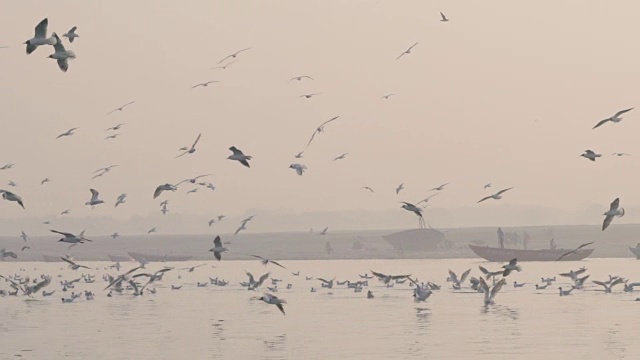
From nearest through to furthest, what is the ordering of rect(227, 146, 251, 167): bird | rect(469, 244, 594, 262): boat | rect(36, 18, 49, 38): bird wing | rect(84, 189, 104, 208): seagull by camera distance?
rect(36, 18, 49, 38): bird wing
rect(227, 146, 251, 167): bird
rect(84, 189, 104, 208): seagull
rect(469, 244, 594, 262): boat

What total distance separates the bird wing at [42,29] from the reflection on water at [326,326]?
11854 millimetres

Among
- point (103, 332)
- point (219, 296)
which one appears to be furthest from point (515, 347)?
point (219, 296)

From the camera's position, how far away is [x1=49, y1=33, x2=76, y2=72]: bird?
33.3 m

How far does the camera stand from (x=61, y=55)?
33750mm

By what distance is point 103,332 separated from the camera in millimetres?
49188

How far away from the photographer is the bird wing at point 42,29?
1248 inches

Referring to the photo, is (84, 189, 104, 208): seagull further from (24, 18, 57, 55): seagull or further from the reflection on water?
(24, 18, 57, 55): seagull

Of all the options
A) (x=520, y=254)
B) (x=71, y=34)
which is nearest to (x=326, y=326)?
(x=71, y=34)

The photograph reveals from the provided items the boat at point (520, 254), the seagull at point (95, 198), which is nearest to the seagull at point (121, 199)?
the seagull at point (95, 198)

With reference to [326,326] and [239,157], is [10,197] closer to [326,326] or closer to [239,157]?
[239,157]

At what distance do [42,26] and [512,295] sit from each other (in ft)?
145

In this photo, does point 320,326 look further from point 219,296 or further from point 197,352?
point 219,296

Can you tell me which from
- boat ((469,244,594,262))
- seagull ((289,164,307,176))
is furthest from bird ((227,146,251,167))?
boat ((469,244,594,262))

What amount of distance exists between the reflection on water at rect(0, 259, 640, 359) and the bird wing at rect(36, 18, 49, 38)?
1185 cm
